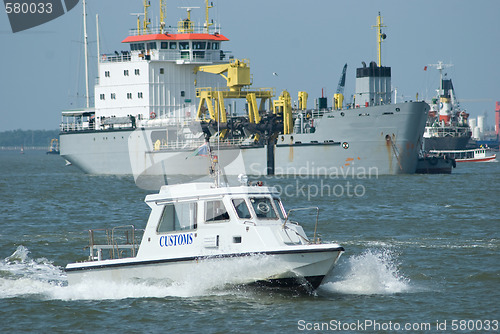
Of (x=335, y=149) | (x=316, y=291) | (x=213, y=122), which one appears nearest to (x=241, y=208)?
(x=316, y=291)

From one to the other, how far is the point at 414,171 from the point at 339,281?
46.9 m

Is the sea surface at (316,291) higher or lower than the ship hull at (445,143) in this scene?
lower

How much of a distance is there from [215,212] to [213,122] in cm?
5096

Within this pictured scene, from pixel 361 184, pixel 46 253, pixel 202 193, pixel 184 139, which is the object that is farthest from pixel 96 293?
pixel 184 139

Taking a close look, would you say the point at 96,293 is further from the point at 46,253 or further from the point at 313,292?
the point at 46,253

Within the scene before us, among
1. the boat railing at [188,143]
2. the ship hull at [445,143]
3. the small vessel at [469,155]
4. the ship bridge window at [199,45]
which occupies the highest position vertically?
the ship bridge window at [199,45]

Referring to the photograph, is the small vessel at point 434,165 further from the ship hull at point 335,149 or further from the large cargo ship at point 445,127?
the large cargo ship at point 445,127

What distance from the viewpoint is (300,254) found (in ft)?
55.5

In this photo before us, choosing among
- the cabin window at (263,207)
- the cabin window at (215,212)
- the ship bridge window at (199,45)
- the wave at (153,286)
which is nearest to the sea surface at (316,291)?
the wave at (153,286)

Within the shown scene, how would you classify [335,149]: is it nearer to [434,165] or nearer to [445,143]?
[434,165]

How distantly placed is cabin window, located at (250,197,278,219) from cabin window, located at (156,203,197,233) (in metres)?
1.43

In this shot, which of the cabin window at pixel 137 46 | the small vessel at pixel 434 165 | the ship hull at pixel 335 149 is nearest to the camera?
the ship hull at pixel 335 149

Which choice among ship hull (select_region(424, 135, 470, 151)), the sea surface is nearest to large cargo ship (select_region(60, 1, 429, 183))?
the sea surface

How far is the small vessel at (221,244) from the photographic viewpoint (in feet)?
55.9
